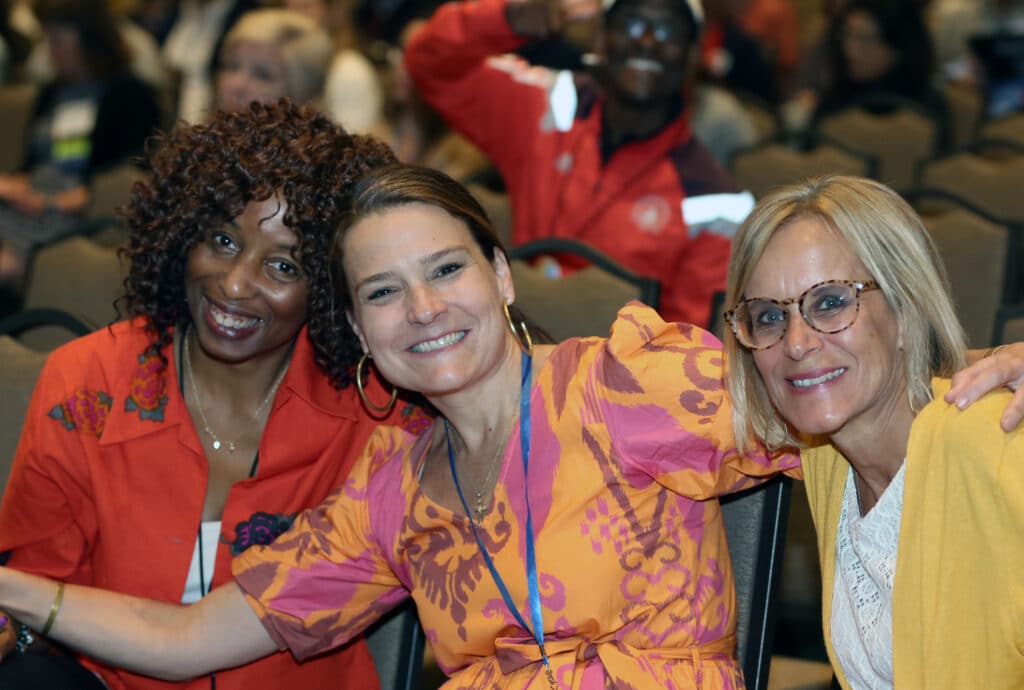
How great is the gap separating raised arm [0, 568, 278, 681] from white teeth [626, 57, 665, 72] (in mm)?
1946

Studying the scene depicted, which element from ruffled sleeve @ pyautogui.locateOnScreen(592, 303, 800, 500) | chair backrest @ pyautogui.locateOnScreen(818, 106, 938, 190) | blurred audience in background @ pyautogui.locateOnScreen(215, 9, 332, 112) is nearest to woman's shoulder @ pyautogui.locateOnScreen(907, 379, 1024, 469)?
ruffled sleeve @ pyautogui.locateOnScreen(592, 303, 800, 500)

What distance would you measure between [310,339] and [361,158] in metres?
0.32

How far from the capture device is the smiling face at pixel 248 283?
2188mm

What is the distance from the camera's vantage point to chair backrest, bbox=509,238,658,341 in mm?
2596

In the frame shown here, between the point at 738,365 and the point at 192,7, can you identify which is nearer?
the point at 738,365

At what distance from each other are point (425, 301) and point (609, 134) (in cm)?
181

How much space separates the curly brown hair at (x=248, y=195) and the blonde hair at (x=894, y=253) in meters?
0.69

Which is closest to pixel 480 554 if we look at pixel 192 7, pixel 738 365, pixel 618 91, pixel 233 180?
pixel 738 365

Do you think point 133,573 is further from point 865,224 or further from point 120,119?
point 120,119

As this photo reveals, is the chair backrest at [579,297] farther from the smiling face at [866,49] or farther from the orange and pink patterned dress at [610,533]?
the smiling face at [866,49]

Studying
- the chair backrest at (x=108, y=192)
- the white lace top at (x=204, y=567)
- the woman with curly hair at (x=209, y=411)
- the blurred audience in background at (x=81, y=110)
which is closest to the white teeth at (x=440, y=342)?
the woman with curly hair at (x=209, y=411)

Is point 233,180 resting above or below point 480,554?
above

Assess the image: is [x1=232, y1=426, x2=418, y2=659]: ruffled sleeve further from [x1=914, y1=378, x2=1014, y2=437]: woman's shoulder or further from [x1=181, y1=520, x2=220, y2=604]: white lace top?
[x1=914, y1=378, x2=1014, y2=437]: woman's shoulder

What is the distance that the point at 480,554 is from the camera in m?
1.93
